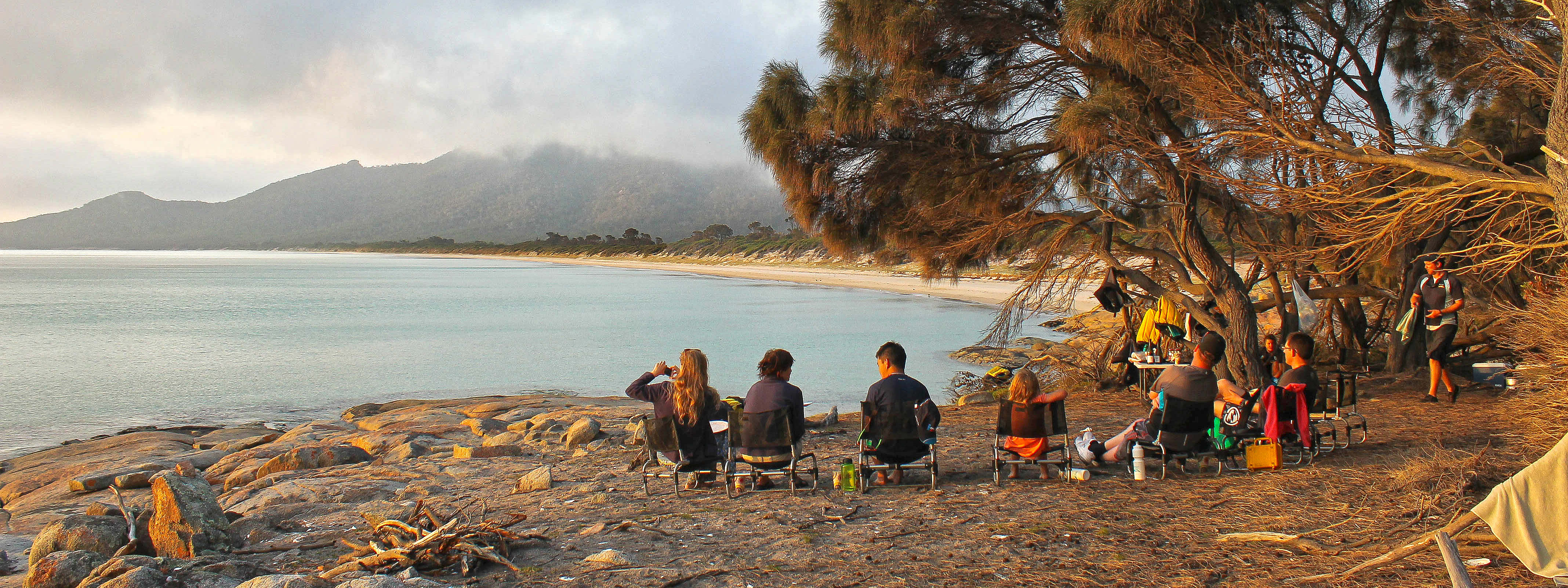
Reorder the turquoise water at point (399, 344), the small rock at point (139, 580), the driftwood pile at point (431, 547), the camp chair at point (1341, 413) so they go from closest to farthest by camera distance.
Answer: the small rock at point (139, 580)
the driftwood pile at point (431, 547)
the camp chair at point (1341, 413)
the turquoise water at point (399, 344)

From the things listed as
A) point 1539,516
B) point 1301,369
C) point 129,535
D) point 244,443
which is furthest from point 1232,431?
point 244,443

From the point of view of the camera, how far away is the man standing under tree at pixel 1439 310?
8.03 meters

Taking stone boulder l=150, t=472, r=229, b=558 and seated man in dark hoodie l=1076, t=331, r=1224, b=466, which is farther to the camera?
seated man in dark hoodie l=1076, t=331, r=1224, b=466

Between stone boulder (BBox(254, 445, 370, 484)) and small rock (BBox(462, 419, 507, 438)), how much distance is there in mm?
1535

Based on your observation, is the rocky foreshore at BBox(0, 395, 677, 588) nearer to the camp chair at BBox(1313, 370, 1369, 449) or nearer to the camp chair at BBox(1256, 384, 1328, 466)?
the camp chair at BBox(1256, 384, 1328, 466)

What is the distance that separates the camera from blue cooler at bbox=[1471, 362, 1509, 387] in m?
9.37

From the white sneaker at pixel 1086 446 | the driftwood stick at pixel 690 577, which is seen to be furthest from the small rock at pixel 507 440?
the white sneaker at pixel 1086 446

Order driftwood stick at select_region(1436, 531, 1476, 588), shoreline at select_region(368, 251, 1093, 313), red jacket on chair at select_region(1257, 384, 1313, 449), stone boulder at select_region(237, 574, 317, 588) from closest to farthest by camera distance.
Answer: driftwood stick at select_region(1436, 531, 1476, 588), stone boulder at select_region(237, 574, 317, 588), red jacket on chair at select_region(1257, 384, 1313, 449), shoreline at select_region(368, 251, 1093, 313)

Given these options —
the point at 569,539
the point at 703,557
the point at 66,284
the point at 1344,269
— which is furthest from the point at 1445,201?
the point at 66,284

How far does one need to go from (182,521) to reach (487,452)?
11.1 feet

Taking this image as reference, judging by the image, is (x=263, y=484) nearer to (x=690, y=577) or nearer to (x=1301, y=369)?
(x=690, y=577)

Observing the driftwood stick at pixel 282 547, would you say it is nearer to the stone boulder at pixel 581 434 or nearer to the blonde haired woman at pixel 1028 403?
the stone boulder at pixel 581 434

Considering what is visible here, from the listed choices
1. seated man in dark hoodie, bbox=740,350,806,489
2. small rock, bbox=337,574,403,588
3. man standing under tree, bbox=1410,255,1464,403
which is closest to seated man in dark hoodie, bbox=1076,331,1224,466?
seated man in dark hoodie, bbox=740,350,806,489

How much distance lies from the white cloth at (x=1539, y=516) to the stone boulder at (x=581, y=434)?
6.60m
